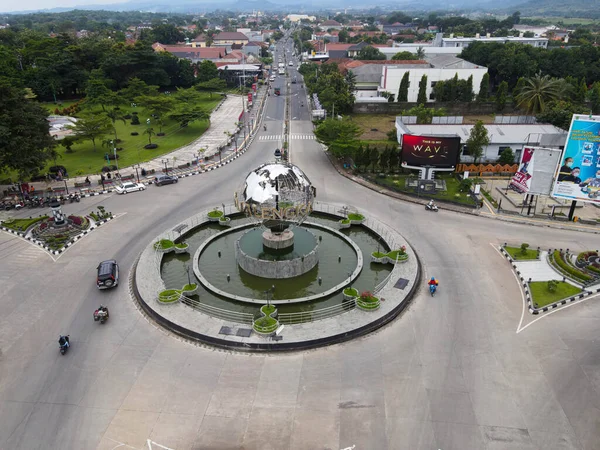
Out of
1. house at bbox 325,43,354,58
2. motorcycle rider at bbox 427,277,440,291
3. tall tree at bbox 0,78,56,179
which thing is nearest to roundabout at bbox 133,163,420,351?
motorcycle rider at bbox 427,277,440,291

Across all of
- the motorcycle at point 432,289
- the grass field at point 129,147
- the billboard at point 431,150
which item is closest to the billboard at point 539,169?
the billboard at point 431,150

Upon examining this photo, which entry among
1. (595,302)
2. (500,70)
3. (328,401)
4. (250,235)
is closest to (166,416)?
(328,401)

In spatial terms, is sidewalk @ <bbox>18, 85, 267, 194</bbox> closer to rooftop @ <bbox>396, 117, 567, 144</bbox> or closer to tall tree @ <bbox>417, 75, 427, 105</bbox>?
rooftop @ <bbox>396, 117, 567, 144</bbox>

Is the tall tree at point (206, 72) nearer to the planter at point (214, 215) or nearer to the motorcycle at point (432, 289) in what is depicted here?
the planter at point (214, 215)

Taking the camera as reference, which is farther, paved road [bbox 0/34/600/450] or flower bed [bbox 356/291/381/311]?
flower bed [bbox 356/291/381/311]

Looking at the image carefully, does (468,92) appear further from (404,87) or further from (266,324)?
(266,324)

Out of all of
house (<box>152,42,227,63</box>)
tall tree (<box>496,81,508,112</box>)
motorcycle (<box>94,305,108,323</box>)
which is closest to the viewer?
motorcycle (<box>94,305,108,323</box>)

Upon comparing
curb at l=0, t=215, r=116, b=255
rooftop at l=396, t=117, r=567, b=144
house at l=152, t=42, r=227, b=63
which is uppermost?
house at l=152, t=42, r=227, b=63

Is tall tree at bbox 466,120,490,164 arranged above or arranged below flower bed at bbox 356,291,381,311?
Result: above
